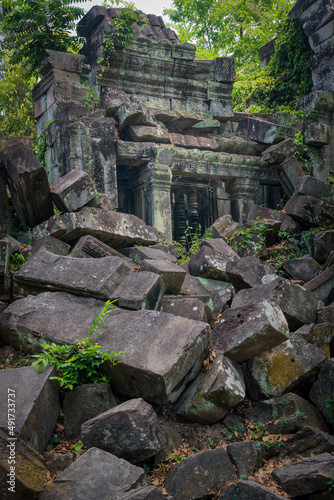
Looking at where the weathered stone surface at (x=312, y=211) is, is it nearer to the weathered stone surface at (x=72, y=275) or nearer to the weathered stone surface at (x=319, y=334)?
the weathered stone surface at (x=319, y=334)

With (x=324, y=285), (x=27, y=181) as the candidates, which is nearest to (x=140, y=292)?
(x=27, y=181)

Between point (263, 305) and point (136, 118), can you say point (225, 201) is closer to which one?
point (136, 118)

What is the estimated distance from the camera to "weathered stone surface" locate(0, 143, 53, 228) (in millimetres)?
5793

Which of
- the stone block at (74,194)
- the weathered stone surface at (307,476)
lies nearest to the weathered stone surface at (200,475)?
the weathered stone surface at (307,476)

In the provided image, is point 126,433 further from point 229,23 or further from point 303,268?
point 229,23

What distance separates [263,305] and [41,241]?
268 cm

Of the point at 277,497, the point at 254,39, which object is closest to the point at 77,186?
the point at 277,497

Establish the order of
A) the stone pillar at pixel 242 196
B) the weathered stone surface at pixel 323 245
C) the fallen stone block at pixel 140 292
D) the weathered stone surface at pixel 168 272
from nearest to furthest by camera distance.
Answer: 1. the fallen stone block at pixel 140 292
2. the weathered stone surface at pixel 168 272
3. the weathered stone surface at pixel 323 245
4. the stone pillar at pixel 242 196

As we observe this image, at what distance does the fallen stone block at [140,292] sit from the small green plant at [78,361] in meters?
0.63

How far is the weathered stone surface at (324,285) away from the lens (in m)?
6.14

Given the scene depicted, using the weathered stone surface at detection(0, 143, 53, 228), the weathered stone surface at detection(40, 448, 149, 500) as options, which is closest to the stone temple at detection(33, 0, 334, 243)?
the weathered stone surface at detection(0, 143, 53, 228)

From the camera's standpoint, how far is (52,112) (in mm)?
8203

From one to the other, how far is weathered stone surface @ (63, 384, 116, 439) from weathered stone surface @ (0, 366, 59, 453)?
0.11 meters

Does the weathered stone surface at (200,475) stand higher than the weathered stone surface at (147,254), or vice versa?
the weathered stone surface at (147,254)
